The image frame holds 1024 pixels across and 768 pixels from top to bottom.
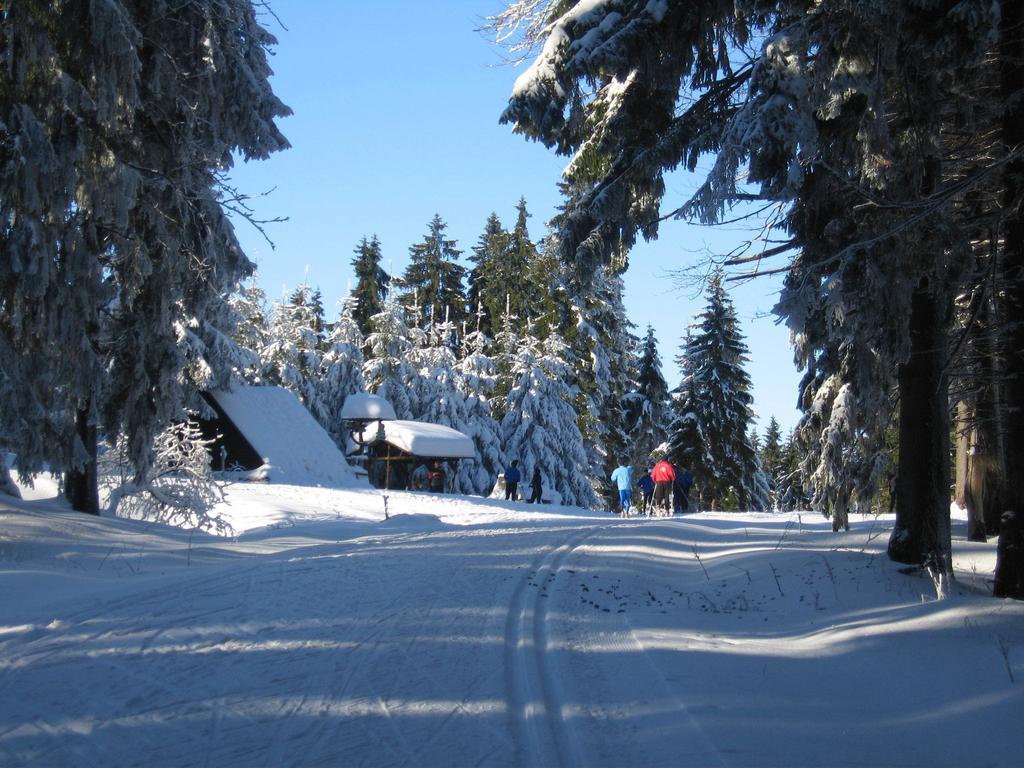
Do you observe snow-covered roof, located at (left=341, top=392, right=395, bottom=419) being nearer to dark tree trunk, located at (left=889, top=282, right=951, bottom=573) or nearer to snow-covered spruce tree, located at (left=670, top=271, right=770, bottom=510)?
snow-covered spruce tree, located at (left=670, top=271, right=770, bottom=510)

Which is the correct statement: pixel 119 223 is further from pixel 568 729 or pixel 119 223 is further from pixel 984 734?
pixel 984 734

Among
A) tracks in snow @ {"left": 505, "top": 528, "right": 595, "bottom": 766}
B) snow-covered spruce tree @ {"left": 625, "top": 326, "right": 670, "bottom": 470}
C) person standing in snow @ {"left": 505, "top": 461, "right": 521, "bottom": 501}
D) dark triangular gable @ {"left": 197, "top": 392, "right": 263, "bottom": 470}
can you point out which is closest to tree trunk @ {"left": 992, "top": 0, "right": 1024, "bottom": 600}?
tracks in snow @ {"left": 505, "top": 528, "right": 595, "bottom": 766}

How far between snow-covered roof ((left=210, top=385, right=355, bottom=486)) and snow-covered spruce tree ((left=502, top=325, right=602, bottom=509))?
36.6ft

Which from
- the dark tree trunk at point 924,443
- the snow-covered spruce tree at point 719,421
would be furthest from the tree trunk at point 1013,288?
the snow-covered spruce tree at point 719,421

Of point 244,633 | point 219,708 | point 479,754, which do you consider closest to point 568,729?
point 479,754

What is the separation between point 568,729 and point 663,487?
69.3ft

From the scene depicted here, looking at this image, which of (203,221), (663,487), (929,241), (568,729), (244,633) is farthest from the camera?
(663,487)

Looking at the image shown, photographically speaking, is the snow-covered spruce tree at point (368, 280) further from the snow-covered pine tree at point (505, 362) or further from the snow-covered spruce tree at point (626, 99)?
the snow-covered spruce tree at point (626, 99)

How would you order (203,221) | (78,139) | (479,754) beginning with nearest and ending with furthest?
(479,754)
(78,139)
(203,221)

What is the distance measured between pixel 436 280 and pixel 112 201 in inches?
1964

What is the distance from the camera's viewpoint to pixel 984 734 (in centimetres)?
429

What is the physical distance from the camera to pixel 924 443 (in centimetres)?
877

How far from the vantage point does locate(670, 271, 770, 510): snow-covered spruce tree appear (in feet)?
131

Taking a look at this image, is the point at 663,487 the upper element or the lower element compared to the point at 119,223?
lower
